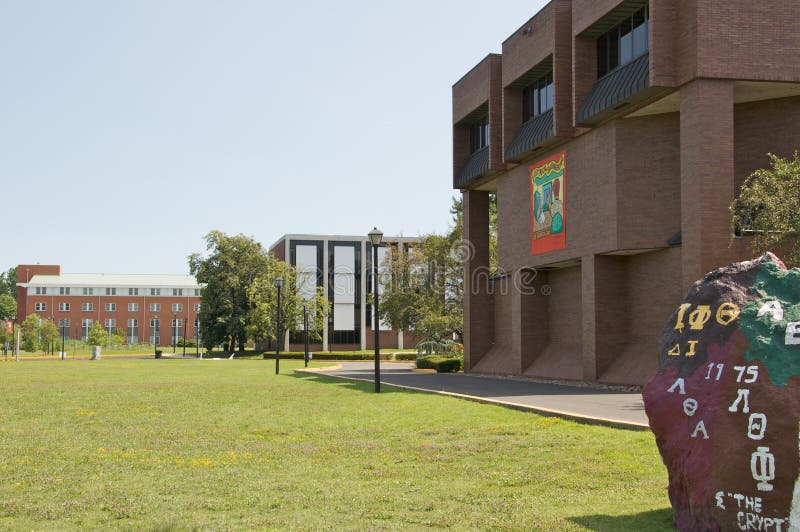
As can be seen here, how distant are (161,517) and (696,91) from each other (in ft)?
68.9

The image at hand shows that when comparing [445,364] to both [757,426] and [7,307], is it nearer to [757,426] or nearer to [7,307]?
[757,426]

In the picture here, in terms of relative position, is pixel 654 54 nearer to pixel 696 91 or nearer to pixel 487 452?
pixel 696 91

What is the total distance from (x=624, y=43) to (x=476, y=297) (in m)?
17.4

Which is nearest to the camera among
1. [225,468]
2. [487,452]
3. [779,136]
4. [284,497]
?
[284,497]

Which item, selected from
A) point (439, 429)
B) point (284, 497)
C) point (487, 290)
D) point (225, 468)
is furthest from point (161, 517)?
point (487, 290)

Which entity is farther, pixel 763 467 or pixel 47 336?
pixel 47 336

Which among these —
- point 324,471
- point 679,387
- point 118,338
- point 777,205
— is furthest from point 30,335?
point 679,387

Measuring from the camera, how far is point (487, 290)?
142 ft

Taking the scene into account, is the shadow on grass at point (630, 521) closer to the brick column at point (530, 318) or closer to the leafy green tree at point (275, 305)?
the brick column at point (530, 318)

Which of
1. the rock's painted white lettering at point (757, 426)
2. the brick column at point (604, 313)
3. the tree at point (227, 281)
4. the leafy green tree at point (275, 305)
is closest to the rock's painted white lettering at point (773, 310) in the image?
the rock's painted white lettering at point (757, 426)

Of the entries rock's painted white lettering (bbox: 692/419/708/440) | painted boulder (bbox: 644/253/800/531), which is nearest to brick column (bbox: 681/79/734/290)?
painted boulder (bbox: 644/253/800/531)

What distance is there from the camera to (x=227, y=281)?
85.3m

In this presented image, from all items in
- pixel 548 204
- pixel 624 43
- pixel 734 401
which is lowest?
pixel 734 401

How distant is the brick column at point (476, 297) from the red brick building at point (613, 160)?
0.08 metres
